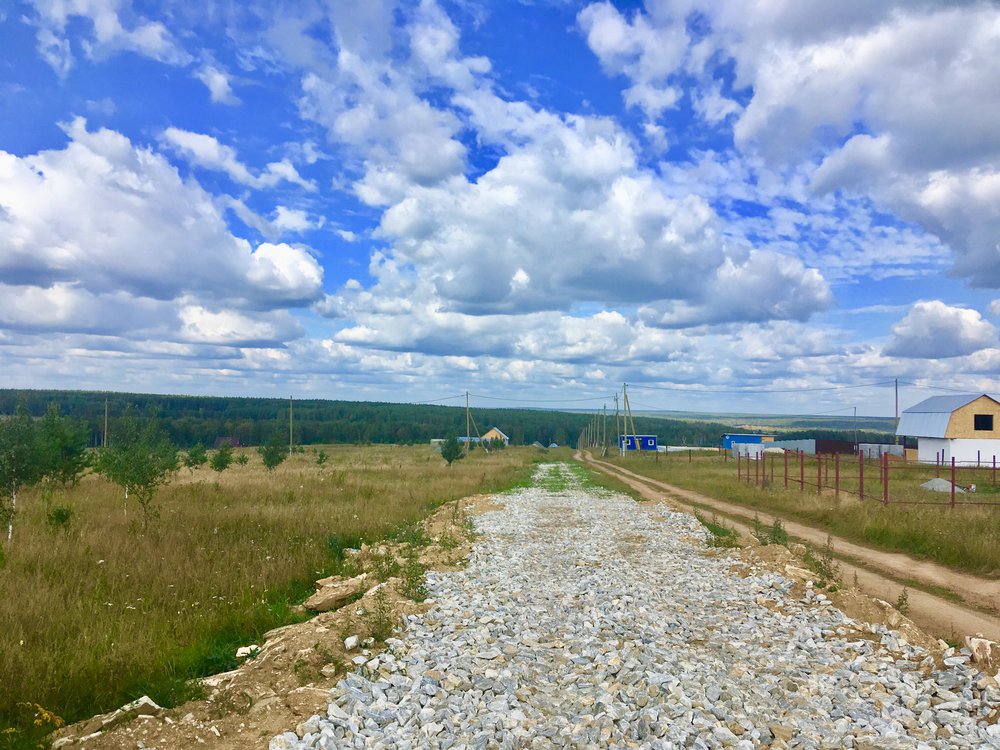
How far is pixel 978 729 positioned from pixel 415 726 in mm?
5502

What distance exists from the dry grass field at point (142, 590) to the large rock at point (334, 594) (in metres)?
0.49

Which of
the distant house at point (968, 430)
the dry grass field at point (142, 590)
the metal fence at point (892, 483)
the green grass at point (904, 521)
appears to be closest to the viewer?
the dry grass field at point (142, 590)

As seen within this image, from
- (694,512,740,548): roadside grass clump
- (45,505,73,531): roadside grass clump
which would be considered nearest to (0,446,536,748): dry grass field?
(45,505,73,531): roadside grass clump

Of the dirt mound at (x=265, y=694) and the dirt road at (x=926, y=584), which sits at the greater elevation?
the dirt mound at (x=265, y=694)

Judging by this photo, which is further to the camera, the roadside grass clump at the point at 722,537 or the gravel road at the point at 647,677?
the roadside grass clump at the point at 722,537

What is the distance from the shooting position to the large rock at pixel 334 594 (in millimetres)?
11156

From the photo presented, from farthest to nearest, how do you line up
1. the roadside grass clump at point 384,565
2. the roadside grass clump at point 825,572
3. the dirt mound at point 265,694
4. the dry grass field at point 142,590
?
the roadside grass clump at point 384,565 < the roadside grass clump at point 825,572 < the dry grass field at point 142,590 < the dirt mound at point 265,694

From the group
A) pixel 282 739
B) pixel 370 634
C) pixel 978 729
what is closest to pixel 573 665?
pixel 370 634

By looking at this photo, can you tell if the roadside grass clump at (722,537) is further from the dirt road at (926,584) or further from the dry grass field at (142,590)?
the dry grass field at (142,590)

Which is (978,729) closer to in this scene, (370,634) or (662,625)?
(662,625)

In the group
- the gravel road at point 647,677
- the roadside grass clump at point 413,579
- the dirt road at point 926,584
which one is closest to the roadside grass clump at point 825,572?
the dirt road at point 926,584

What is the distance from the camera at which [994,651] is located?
792 cm

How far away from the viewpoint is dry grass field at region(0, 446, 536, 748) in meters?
7.42

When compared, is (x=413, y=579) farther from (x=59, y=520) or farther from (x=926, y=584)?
(x=926, y=584)
